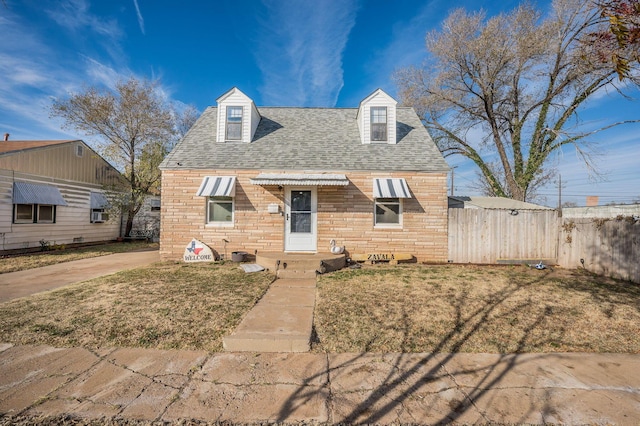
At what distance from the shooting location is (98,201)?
15.6 m

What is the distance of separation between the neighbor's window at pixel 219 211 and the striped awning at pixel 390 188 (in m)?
5.12

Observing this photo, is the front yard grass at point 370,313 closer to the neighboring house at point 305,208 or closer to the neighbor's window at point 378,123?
the neighboring house at point 305,208

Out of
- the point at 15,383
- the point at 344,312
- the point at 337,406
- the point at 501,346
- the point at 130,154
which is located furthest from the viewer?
the point at 130,154

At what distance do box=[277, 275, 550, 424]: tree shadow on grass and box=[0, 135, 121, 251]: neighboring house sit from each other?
1524cm

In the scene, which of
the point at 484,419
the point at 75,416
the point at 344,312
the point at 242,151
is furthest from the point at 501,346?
the point at 242,151

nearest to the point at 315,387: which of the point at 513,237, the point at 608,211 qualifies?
the point at 513,237

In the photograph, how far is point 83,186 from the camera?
14.8m

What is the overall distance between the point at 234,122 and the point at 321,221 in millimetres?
5259

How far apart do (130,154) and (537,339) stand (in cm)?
2009

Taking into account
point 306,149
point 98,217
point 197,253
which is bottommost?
point 197,253

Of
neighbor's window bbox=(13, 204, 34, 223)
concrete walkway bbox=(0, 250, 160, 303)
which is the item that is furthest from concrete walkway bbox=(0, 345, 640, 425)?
neighbor's window bbox=(13, 204, 34, 223)

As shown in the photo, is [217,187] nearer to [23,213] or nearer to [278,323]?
[278,323]

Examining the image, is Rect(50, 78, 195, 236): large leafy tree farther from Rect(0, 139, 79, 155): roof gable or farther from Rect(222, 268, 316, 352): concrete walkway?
Rect(222, 268, 316, 352): concrete walkway

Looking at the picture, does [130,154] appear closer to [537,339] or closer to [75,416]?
[75,416]
